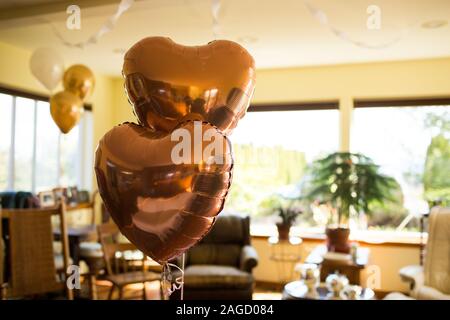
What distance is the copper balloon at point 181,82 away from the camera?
3.53ft

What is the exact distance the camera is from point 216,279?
3.59 metres

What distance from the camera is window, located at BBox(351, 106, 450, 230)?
4.67m

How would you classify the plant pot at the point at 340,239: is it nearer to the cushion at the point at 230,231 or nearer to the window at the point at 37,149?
the cushion at the point at 230,231

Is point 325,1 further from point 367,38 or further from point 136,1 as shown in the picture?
point 136,1

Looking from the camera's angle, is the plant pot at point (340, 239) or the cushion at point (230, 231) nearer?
the plant pot at point (340, 239)

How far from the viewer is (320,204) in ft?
14.3

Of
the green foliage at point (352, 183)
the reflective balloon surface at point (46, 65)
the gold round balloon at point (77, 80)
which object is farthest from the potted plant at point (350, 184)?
the reflective balloon surface at point (46, 65)

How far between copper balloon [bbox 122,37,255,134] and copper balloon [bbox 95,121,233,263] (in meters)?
0.08

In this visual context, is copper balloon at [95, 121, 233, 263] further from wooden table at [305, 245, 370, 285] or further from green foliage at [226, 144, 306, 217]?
green foliage at [226, 144, 306, 217]

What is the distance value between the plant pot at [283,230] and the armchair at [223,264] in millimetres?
537

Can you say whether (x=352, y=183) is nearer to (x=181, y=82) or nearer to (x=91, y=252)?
(x=91, y=252)
